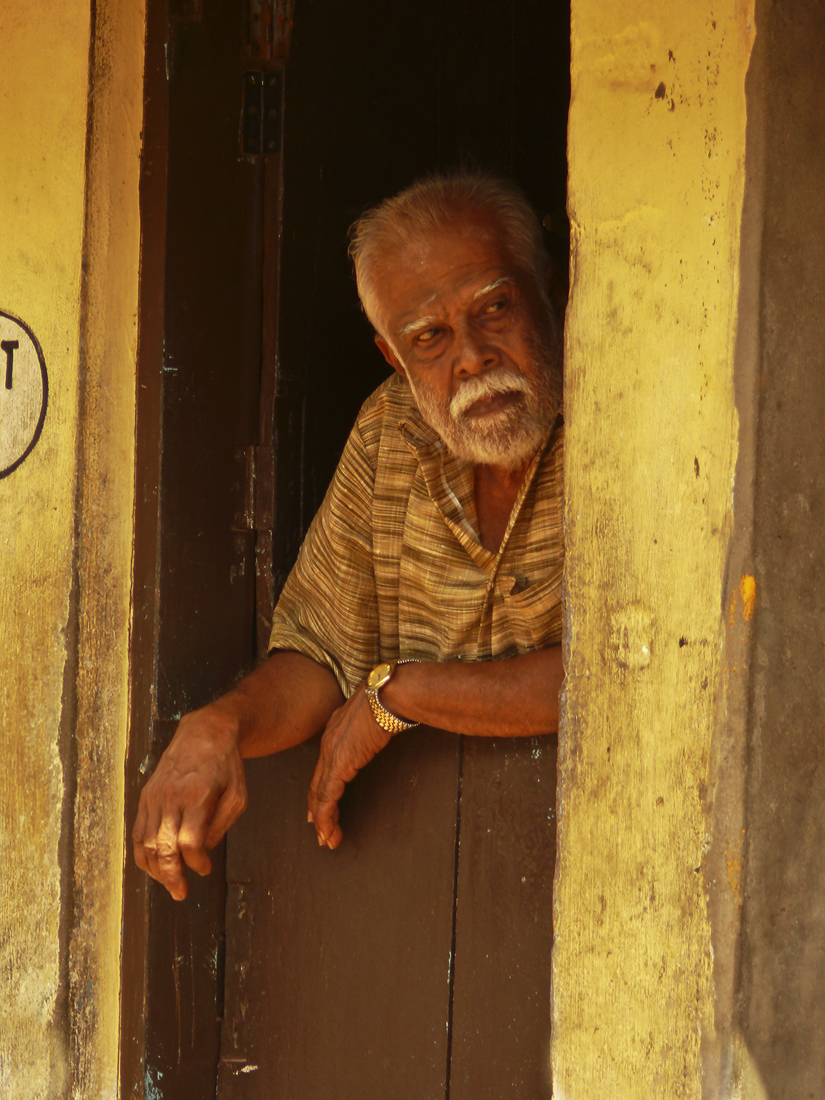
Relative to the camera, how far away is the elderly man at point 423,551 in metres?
2.07

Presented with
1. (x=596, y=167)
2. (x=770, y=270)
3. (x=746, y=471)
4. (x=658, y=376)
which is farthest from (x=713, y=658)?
(x=596, y=167)

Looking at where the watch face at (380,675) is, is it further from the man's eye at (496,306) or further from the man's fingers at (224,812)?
the man's eye at (496,306)

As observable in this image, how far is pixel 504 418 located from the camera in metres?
2.15

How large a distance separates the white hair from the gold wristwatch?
0.71 metres

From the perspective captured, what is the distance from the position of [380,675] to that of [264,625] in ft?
1.56

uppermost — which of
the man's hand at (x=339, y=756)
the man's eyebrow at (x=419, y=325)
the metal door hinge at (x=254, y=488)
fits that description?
the man's eyebrow at (x=419, y=325)

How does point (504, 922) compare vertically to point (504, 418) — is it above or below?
below

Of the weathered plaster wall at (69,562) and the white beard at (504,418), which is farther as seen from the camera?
the weathered plaster wall at (69,562)

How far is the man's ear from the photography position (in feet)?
7.85

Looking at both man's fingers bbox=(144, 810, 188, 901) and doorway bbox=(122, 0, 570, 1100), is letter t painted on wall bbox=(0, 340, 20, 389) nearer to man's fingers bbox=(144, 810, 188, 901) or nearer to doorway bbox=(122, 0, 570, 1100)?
doorway bbox=(122, 0, 570, 1100)

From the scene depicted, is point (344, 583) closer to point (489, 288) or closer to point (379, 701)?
point (379, 701)

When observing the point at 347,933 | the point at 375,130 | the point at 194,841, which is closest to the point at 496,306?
the point at 375,130

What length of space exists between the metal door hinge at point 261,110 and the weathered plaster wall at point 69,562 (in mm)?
220

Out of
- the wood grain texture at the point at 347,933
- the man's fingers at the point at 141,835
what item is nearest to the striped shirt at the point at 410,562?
the wood grain texture at the point at 347,933
